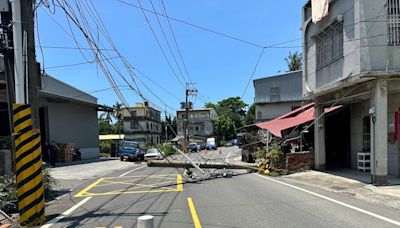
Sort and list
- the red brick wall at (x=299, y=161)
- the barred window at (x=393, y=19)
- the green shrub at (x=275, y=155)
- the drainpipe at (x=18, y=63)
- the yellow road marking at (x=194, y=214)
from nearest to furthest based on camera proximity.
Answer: the yellow road marking at (x=194, y=214) → the drainpipe at (x=18, y=63) → the barred window at (x=393, y=19) → the red brick wall at (x=299, y=161) → the green shrub at (x=275, y=155)

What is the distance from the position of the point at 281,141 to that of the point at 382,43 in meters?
9.98

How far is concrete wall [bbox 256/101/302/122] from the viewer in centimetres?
4750

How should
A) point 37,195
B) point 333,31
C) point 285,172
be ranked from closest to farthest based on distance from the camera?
point 37,195 → point 333,31 → point 285,172

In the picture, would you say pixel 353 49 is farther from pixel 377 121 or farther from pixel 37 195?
pixel 37 195

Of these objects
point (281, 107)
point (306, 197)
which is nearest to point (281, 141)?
point (306, 197)

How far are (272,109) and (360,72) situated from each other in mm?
34915

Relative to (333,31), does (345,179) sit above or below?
below

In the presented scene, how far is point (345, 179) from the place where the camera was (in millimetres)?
15984

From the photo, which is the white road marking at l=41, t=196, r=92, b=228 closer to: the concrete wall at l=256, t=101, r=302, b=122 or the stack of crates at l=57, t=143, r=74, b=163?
the stack of crates at l=57, t=143, r=74, b=163

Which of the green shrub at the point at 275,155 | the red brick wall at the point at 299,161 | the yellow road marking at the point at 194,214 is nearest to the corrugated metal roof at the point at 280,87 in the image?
the red brick wall at the point at 299,161

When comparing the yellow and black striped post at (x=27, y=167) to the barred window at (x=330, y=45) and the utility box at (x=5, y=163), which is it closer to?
the utility box at (x=5, y=163)

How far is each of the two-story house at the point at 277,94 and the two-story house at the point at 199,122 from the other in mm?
52172

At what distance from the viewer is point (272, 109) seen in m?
48.7

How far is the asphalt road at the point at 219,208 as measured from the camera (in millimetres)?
8273
